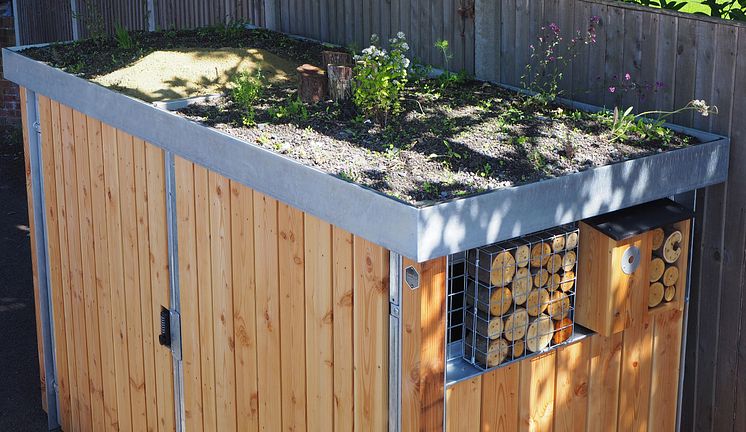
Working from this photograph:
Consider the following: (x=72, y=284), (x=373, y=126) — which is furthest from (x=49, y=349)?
(x=373, y=126)

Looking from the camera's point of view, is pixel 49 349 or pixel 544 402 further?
pixel 49 349

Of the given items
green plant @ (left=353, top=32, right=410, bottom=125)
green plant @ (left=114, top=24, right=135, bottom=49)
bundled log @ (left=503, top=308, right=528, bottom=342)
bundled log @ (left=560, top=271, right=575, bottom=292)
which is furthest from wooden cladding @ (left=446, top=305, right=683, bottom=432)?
green plant @ (left=114, top=24, right=135, bottom=49)

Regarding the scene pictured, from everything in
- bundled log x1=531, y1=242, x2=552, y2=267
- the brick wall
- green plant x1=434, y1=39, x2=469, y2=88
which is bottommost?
the brick wall

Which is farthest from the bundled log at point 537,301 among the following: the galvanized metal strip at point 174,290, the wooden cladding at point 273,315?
the galvanized metal strip at point 174,290

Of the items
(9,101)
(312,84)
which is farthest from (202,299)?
(9,101)

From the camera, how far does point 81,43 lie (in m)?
7.47

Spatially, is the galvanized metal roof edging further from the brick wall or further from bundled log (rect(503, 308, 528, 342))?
the brick wall

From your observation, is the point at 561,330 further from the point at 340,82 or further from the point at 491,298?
A: the point at 340,82

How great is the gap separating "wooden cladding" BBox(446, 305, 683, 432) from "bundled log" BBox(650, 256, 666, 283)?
19 centimetres

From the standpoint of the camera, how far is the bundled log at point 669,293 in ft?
17.1

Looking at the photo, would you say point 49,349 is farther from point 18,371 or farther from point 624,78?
point 624,78

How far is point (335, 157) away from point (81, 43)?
3.28 meters

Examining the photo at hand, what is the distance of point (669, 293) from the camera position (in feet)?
17.1

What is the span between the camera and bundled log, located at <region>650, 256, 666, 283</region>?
16.7 feet
